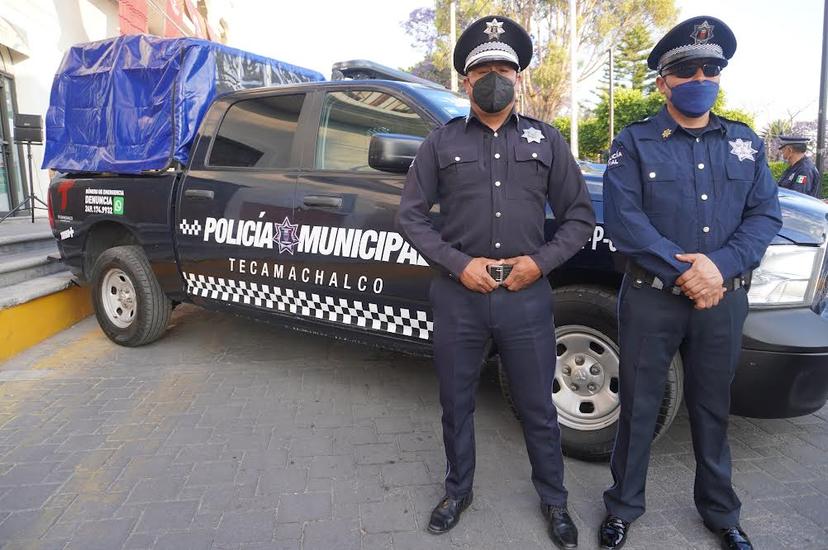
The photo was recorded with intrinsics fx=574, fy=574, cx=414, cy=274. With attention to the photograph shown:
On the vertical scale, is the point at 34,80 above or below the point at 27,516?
above

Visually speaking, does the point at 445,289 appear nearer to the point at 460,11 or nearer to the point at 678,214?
the point at 678,214

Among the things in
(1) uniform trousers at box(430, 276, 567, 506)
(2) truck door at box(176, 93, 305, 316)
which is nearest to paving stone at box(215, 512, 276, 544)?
(1) uniform trousers at box(430, 276, 567, 506)

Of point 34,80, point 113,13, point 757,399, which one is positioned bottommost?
point 757,399

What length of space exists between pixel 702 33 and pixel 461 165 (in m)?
0.94

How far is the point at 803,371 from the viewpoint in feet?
7.29

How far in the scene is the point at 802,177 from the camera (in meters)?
7.50

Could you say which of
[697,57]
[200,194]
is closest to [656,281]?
[697,57]

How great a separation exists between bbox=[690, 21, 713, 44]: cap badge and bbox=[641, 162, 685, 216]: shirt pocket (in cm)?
43

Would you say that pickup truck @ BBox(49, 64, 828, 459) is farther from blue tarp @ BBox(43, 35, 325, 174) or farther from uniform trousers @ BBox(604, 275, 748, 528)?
uniform trousers @ BBox(604, 275, 748, 528)

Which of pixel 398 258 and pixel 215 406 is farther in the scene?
pixel 215 406

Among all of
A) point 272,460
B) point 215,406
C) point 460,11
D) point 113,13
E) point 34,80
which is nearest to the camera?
point 272,460

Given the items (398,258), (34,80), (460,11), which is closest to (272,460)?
(398,258)

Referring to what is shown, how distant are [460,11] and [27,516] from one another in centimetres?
2963

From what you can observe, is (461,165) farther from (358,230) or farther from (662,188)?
(358,230)
